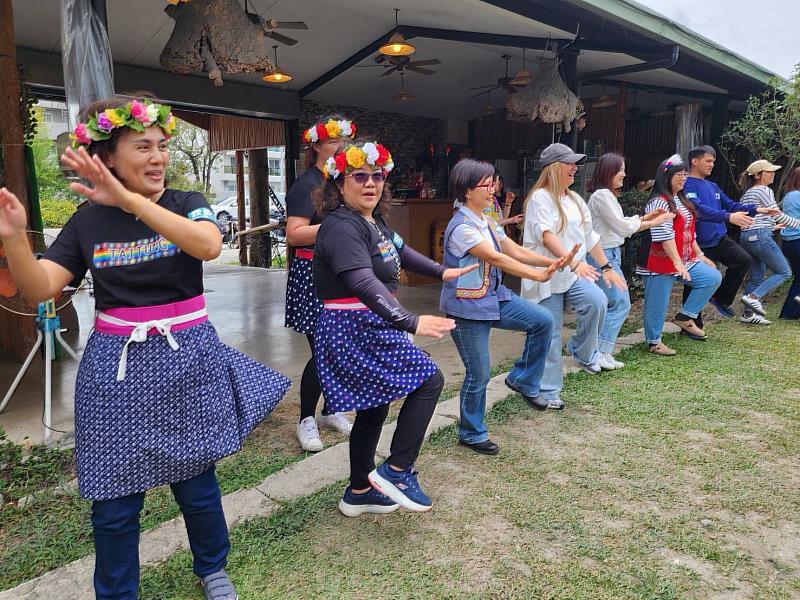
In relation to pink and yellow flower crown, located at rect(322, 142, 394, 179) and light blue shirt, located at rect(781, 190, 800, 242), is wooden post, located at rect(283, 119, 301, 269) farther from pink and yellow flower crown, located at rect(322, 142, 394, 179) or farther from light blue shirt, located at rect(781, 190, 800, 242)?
pink and yellow flower crown, located at rect(322, 142, 394, 179)

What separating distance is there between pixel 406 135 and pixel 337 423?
386 inches

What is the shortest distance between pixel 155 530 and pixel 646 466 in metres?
2.33

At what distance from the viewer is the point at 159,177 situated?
173 cm

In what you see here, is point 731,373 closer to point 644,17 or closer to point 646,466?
point 646,466

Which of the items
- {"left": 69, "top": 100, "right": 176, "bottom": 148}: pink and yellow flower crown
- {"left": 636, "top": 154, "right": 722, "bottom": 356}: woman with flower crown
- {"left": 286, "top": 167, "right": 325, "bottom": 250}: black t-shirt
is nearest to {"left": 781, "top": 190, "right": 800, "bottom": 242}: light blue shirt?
{"left": 636, "top": 154, "right": 722, "bottom": 356}: woman with flower crown

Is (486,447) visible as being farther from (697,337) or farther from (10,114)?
(10,114)

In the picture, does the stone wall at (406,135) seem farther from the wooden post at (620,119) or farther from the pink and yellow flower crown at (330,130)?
the pink and yellow flower crown at (330,130)

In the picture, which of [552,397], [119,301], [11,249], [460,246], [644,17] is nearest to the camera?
[11,249]

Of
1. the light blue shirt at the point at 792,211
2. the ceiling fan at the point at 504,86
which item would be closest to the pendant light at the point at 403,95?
the ceiling fan at the point at 504,86

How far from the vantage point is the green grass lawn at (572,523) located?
6.66 ft

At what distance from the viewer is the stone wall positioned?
11062 millimetres

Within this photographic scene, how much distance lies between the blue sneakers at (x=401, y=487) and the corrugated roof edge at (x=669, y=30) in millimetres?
4632

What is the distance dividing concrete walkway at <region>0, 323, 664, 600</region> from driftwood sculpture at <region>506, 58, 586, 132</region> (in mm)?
4724

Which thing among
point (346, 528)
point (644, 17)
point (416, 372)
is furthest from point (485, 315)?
point (644, 17)
